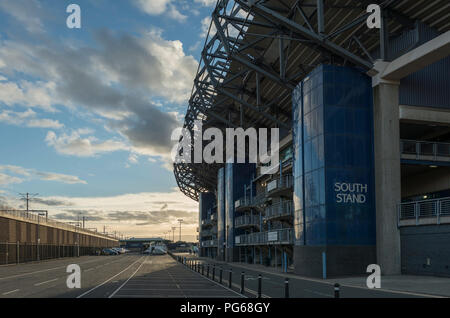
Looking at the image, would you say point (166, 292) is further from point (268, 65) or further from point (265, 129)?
point (265, 129)

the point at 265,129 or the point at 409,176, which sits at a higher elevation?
the point at 265,129

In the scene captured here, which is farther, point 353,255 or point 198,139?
point 198,139

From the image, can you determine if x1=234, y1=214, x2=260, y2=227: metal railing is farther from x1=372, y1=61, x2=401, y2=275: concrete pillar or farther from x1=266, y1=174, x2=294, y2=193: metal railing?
x1=372, y1=61, x2=401, y2=275: concrete pillar

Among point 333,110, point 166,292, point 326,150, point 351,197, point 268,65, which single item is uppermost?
point 268,65

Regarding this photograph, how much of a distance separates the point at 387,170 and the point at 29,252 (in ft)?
186

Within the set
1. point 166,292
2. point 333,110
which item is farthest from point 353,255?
point 166,292

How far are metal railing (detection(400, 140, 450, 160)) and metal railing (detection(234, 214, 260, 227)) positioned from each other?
93.2 ft

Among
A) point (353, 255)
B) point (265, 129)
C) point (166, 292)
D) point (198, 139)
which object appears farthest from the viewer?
point (198, 139)

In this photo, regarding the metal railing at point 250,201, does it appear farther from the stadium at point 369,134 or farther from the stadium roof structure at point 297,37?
the stadium at point 369,134

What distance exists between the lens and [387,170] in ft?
109

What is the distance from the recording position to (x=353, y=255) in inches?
1304

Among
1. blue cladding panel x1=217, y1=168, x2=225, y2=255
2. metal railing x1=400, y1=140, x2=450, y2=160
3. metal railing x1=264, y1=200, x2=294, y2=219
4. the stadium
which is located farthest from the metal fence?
metal railing x1=400, y1=140, x2=450, y2=160
